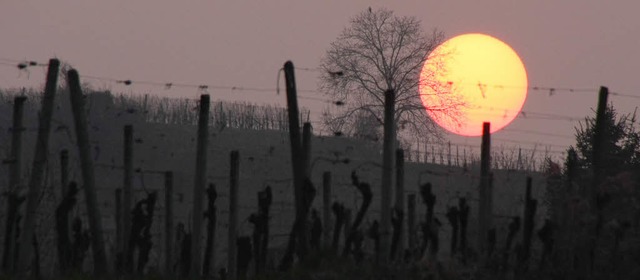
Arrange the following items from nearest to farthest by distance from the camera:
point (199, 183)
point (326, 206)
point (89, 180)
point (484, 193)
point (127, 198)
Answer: point (199, 183) → point (89, 180) → point (127, 198) → point (326, 206) → point (484, 193)

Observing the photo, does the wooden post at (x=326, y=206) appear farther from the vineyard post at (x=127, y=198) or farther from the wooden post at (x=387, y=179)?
the vineyard post at (x=127, y=198)

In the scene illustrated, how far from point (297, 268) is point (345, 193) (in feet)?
116

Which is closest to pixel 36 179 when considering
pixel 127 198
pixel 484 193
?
pixel 127 198

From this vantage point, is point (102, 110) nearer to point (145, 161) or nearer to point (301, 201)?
point (145, 161)

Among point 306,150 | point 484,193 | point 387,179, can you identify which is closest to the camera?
point 387,179

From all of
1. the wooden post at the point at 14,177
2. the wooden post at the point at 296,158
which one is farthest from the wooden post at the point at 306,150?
the wooden post at the point at 14,177

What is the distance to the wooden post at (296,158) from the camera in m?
17.7

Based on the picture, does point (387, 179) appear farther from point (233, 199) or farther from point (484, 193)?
point (484, 193)

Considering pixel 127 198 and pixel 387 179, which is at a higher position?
pixel 387 179

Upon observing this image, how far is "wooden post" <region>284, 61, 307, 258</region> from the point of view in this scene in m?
17.7

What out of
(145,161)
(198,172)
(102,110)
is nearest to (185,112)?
(102,110)

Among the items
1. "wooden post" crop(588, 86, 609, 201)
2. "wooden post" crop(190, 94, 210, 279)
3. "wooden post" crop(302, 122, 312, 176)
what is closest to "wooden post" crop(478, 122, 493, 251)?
"wooden post" crop(588, 86, 609, 201)

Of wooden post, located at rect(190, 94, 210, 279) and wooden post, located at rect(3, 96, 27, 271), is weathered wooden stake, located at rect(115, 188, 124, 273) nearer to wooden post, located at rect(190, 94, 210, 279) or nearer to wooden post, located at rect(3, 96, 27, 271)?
wooden post, located at rect(190, 94, 210, 279)

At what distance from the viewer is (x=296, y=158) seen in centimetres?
1817
